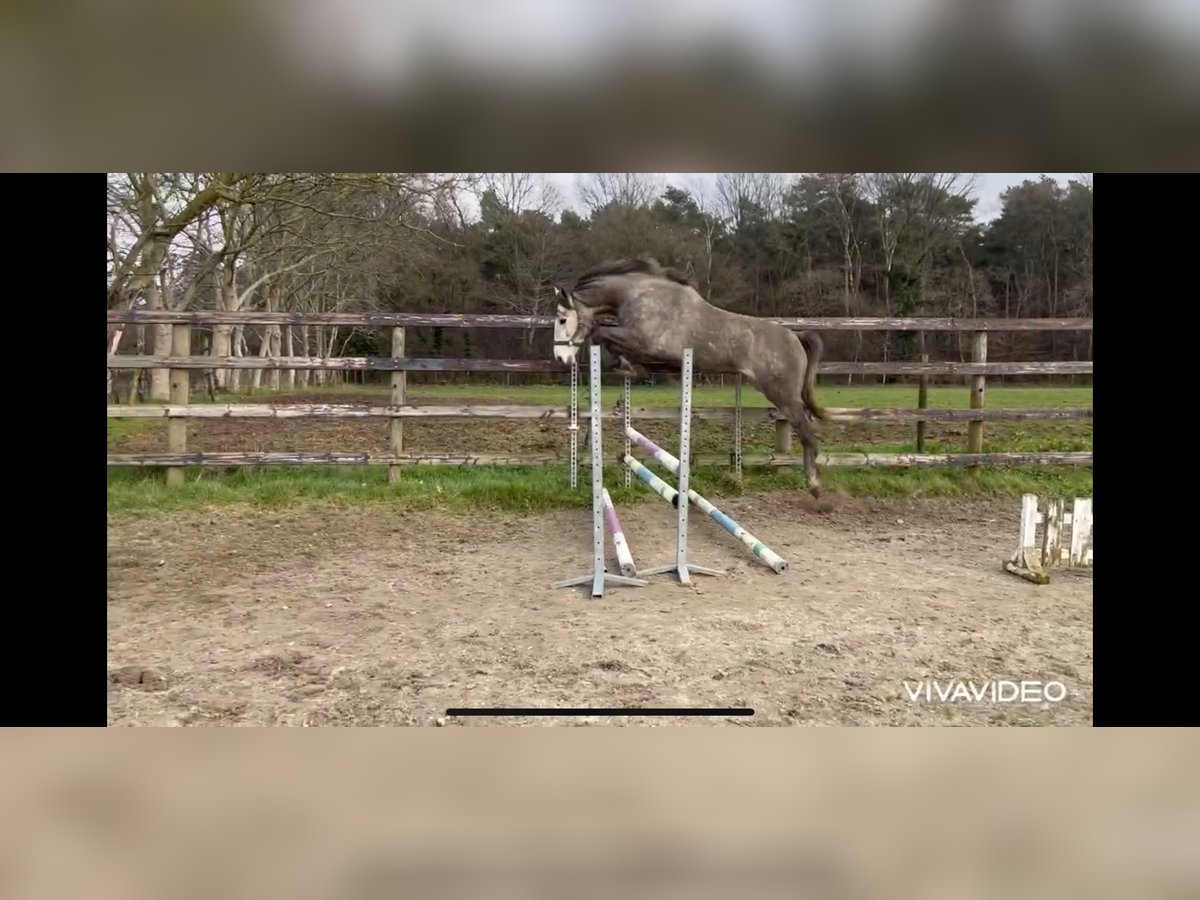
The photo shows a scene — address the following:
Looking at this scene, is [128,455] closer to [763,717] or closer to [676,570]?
[676,570]

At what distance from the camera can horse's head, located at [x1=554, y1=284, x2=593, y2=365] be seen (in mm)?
3311

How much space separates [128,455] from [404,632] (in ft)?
7.43

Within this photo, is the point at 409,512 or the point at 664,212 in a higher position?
the point at 664,212

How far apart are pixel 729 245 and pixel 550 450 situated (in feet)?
4.85

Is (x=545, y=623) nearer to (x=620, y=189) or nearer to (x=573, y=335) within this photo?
(x=573, y=335)

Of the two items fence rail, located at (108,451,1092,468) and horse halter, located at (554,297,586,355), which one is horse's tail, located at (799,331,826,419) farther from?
horse halter, located at (554,297,586,355)

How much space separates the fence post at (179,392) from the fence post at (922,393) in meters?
3.98

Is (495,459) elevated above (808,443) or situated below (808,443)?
below

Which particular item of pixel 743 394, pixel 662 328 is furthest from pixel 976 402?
pixel 662 328

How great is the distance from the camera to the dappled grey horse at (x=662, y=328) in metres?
3.32

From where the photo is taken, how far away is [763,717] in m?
1.95

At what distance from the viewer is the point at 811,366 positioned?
11.6 ft
